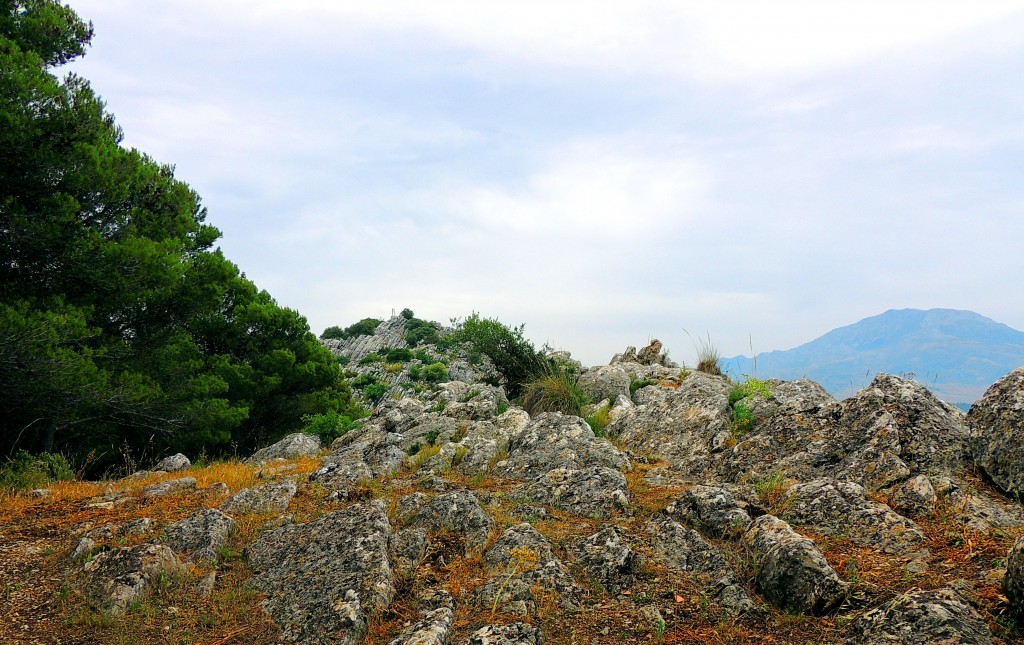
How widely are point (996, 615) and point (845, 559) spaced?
1374 mm

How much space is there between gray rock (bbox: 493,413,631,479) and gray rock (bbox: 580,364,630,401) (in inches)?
177

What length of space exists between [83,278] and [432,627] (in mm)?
14100

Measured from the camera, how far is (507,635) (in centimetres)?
500

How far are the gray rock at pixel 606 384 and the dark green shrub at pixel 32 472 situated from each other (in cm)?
1165

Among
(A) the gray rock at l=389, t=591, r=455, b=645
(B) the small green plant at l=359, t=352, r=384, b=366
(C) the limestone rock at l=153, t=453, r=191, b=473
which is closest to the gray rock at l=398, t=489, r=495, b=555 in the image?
(A) the gray rock at l=389, t=591, r=455, b=645

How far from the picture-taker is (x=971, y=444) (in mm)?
7312

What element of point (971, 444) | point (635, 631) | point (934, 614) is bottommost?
point (635, 631)

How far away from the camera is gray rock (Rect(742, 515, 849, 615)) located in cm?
518

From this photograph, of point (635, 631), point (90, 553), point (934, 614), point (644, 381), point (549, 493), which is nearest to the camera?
point (934, 614)

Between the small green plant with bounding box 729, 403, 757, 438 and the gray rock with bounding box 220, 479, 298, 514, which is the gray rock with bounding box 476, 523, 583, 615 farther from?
the small green plant with bounding box 729, 403, 757, 438

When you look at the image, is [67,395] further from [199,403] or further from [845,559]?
[845,559]

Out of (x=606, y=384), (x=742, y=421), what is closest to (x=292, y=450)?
(x=606, y=384)

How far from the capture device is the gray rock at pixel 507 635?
194 inches

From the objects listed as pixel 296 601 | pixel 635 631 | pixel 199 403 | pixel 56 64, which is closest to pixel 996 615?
pixel 635 631
